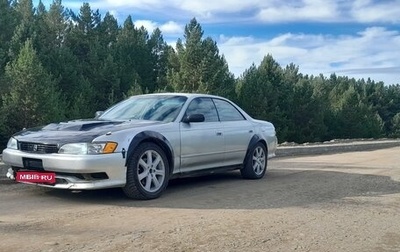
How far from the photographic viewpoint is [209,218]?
5.35m

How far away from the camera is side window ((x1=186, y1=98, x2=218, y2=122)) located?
24.4ft

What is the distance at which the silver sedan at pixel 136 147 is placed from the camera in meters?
5.85

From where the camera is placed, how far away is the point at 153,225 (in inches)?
195

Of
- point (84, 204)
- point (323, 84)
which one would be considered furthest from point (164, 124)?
point (323, 84)

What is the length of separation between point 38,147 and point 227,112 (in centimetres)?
334

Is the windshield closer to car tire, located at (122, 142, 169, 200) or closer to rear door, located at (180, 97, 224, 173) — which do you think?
rear door, located at (180, 97, 224, 173)

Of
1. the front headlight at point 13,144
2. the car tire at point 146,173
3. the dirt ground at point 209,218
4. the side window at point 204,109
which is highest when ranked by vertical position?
the side window at point 204,109

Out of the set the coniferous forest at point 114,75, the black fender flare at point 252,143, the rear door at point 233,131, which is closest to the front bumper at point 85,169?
the rear door at point 233,131

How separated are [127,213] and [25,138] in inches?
71.3

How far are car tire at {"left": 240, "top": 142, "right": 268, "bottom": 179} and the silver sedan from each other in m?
0.16

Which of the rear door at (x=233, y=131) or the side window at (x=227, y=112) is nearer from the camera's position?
the rear door at (x=233, y=131)

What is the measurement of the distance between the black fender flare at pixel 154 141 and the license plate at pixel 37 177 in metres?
0.92

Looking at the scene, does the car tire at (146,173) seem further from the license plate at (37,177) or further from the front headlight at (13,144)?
the front headlight at (13,144)

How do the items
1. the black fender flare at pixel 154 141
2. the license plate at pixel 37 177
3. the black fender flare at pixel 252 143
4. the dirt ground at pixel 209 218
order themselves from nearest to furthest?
1. the dirt ground at pixel 209 218
2. the license plate at pixel 37 177
3. the black fender flare at pixel 154 141
4. the black fender flare at pixel 252 143
